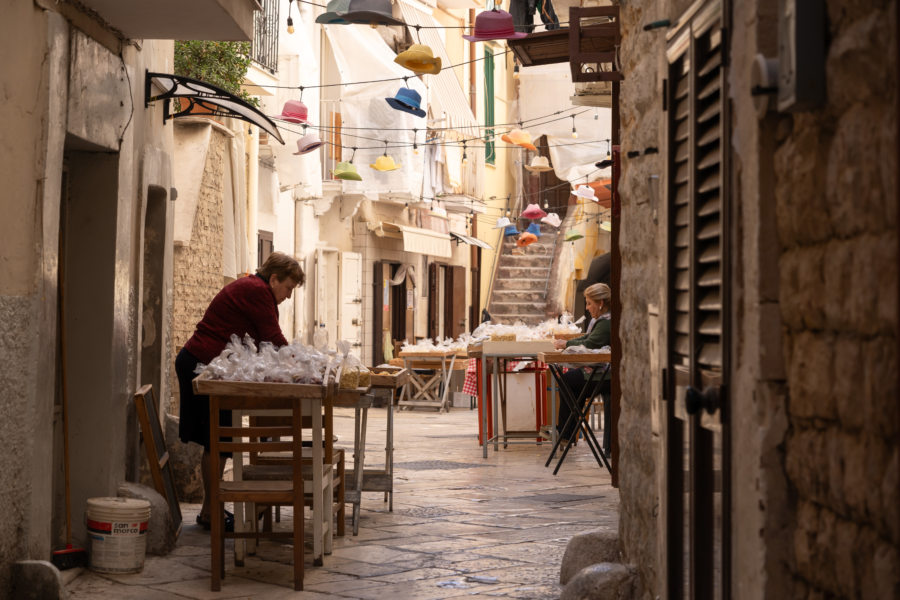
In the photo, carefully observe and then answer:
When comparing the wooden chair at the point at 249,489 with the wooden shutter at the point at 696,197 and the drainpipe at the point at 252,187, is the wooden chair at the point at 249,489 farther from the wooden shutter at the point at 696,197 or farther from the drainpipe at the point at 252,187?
the drainpipe at the point at 252,187

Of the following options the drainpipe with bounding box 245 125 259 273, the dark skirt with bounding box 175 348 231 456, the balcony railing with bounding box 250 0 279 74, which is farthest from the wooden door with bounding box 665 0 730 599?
the balcony railing with bounding box 250 0 279 74

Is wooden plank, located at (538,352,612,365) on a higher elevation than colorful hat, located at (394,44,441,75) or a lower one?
lower

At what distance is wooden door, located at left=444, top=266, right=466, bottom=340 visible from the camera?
31275mm

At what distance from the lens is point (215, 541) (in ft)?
20.8

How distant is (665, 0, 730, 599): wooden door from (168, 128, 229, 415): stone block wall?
739cm

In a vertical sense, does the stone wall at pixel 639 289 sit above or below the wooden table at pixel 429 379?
above

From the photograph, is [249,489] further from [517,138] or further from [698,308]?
[517,138]

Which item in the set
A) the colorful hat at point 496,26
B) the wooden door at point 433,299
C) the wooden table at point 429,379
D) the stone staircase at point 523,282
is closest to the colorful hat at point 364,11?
the colorful hat at point 496,26

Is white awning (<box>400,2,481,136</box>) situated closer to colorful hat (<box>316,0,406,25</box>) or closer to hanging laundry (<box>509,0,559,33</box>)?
hanging laundry (<box>509,0,559,33</box>)

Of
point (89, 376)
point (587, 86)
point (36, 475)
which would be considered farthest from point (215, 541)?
point (587, 86)

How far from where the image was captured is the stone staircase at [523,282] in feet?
102

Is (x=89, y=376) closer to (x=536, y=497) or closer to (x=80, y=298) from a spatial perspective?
(x=80, y=298)

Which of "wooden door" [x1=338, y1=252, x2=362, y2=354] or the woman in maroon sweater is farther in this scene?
"wooden door" [x1=338, y1=252, x2=362, y2=354]

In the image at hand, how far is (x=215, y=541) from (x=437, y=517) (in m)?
2.60
